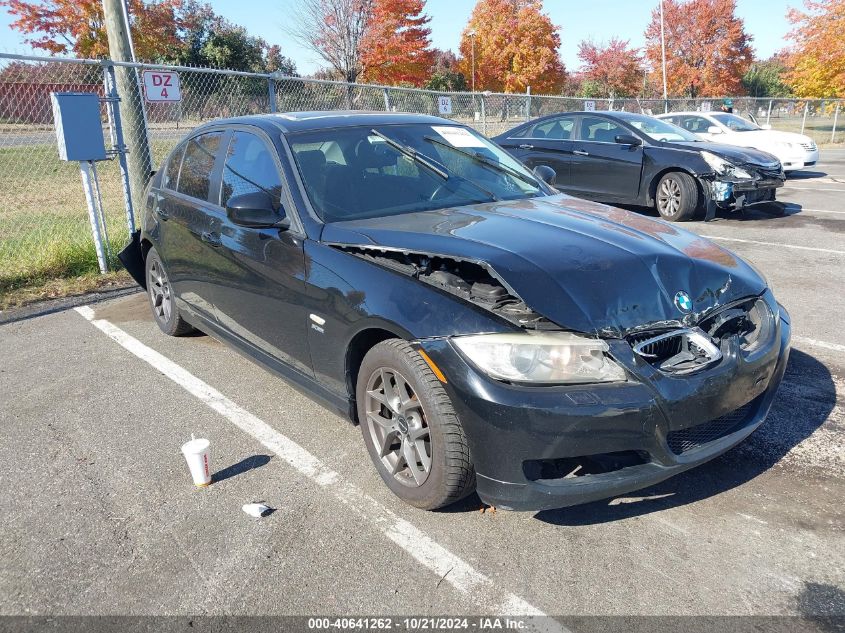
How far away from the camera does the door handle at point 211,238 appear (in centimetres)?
410

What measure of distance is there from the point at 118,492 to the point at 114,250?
210 inches

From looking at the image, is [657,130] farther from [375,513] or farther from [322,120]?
[375,513]

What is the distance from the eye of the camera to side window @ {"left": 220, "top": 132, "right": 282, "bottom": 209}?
3.67m

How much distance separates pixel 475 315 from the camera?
102 inches

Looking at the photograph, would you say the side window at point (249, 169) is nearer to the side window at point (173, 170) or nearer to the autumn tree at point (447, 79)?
the side window at point (173, 170)

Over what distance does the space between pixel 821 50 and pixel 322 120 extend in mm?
33806

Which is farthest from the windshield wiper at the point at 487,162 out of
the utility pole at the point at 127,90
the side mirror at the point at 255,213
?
the utility pole at the point at 127,90

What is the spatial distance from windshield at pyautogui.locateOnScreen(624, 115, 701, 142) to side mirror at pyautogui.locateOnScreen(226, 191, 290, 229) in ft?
25.9

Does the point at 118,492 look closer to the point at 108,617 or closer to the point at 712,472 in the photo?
the point at 108,617

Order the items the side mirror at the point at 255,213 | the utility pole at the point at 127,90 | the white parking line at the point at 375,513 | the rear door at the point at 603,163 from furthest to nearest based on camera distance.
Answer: the rear door at the point at 603,163
the utility pole at the point at 127,90
the side mirror at the point at 255,213
the white parking line at the point at 375,513

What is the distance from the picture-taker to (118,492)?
3197mm

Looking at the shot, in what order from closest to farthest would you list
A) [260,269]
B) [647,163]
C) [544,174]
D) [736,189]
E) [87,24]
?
[260,269], [544,174], [736,189], [647,163], [87,24]


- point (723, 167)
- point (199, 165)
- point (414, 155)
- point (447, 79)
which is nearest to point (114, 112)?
point (199, 165)

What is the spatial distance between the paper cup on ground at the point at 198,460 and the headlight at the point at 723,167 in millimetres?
8401
